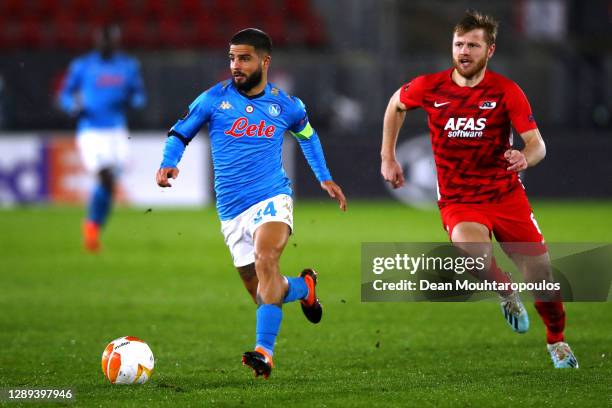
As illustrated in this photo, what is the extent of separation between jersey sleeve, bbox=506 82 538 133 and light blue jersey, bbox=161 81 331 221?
126 cm

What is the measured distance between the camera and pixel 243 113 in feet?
21.0

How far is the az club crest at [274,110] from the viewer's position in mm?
6499

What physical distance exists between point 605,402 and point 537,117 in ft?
46.8

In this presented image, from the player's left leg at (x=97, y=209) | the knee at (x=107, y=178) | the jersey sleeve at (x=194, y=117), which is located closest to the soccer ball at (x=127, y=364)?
the jersey sleeve at (x=194, y=117)

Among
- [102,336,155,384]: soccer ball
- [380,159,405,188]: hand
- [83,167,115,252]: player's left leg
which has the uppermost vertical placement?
[380,159,405,188]: hand

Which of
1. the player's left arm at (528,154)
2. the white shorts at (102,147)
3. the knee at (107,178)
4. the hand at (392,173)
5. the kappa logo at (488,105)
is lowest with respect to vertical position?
the knee at (107,178)

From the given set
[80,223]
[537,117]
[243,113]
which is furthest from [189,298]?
[537,117]

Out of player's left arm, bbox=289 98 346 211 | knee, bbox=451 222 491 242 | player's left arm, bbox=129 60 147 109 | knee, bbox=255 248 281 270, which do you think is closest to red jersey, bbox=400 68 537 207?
knee, bbox=451 222 491 242

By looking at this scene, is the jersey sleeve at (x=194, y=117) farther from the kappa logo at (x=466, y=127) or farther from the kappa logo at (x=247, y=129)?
the kappa logo at (x=466, y=127)

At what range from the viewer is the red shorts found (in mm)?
6523

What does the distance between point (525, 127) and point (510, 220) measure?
0.60 meters

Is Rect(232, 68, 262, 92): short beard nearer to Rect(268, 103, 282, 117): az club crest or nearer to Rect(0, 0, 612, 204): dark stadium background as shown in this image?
Rect(268, 103, 282, 117): az club crest

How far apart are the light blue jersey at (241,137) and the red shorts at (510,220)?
104cm

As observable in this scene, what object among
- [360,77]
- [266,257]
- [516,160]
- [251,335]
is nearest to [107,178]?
[251,335]
